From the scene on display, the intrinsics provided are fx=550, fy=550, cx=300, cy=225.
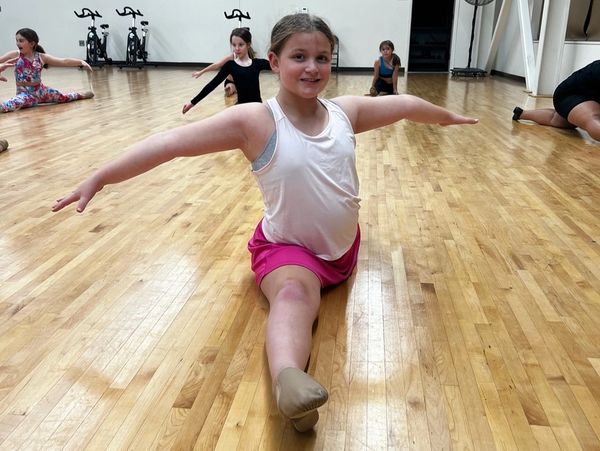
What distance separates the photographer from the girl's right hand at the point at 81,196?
137 centimetres

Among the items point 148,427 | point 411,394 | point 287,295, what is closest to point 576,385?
point 411,394

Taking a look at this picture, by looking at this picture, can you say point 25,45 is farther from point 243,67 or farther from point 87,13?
point 87,13

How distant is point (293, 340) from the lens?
4.34 ft

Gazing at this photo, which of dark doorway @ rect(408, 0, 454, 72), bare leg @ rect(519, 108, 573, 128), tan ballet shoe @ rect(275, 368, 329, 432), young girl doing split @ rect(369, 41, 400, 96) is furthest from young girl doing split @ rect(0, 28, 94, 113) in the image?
dark doorway @ rect(408, 0, 454, 72)

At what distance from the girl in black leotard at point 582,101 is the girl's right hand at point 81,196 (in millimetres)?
4074

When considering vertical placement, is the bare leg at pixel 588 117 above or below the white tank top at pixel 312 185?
below

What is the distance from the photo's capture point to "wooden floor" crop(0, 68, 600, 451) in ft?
4.01

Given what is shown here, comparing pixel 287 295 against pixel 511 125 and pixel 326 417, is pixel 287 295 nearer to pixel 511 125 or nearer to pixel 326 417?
pixel 326 417

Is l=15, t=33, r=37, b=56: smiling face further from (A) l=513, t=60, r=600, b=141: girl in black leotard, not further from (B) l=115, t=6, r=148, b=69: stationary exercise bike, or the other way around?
(B) l=115, t=6, r=148, b=69: stationary exercise bike

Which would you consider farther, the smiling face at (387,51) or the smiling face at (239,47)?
the smiling face at (387,51)

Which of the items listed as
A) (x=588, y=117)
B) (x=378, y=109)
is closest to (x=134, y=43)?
(x=588, y=117)

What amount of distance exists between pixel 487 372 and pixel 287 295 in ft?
Result: 1.83

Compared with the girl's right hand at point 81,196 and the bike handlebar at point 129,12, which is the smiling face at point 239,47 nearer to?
the girl's right hand at point 81,196

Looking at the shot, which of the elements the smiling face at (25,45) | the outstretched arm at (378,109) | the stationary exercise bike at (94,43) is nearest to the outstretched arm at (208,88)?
the outstretched arm at (378,109)
